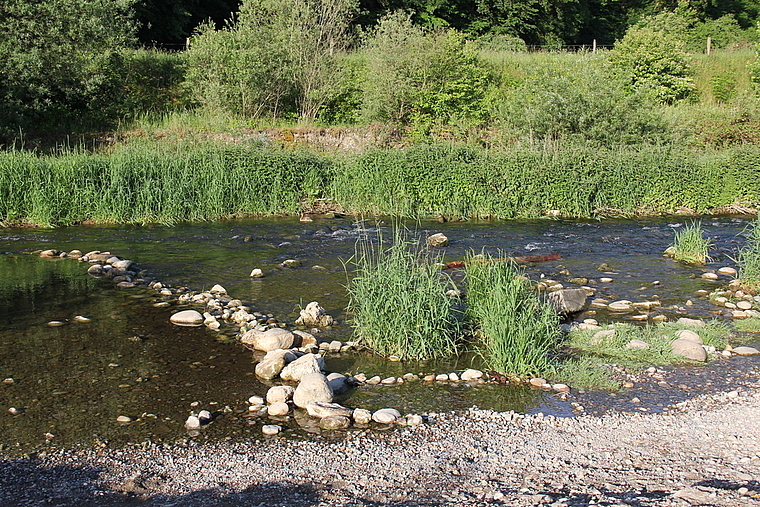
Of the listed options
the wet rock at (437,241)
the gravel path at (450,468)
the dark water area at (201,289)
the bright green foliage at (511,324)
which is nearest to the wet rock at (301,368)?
the dark water area at (201,289)

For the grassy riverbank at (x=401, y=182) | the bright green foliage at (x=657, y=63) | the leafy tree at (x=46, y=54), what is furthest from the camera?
the bright green foliage at (x=657, y=63)

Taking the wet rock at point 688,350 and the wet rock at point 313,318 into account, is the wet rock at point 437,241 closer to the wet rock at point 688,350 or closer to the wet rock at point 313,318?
the wet rock at point 313,318

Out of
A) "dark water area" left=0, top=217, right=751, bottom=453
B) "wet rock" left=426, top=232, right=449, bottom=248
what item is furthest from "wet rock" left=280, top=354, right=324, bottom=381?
"wet rock" left=426, top=232, right=449, bottom=248

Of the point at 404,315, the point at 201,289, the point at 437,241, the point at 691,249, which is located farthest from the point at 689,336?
the point at 201,289

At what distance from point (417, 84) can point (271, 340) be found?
21885 millimetres

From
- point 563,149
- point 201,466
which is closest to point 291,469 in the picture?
point 201,466

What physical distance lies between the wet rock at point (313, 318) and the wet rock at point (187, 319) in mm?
1455

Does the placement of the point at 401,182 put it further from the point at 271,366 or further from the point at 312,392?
the point at 312,392

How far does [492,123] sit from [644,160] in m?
8.87

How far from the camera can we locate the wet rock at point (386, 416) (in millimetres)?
6992

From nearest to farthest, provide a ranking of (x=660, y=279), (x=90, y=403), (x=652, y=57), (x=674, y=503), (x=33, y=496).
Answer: (x=674, y=503), (x=33, y=496), (x=90, y=403), (x=660, y=279), (x=652, y=57)

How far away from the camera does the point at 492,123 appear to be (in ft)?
95.8

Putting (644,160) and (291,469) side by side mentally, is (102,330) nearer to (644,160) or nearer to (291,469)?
(291,469)

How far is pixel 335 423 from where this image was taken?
695cm
